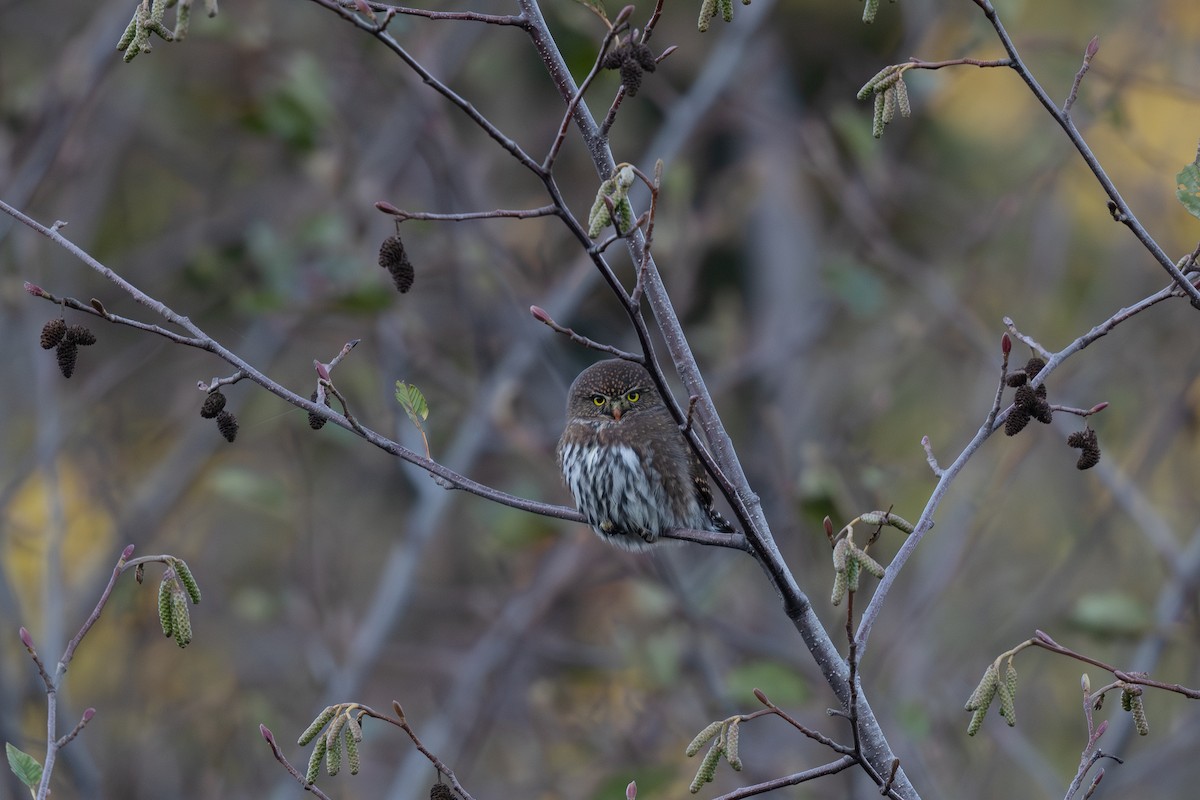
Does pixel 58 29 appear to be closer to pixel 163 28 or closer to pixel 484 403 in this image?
pixel 484 403

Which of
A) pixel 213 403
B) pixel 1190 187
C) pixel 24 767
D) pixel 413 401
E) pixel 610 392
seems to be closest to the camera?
pixel 24 767

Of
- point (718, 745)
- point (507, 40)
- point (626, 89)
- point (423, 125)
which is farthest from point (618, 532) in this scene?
point (507, 40)

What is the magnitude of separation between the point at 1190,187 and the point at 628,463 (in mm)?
2100

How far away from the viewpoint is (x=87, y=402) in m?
6.25

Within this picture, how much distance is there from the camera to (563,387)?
6.14 metres

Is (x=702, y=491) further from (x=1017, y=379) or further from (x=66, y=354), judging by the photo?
(x=66, y=354)

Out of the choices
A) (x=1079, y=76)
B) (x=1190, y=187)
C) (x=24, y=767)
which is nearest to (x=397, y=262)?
(x=24, y=767)

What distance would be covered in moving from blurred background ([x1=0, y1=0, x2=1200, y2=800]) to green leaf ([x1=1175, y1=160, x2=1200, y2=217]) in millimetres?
2286

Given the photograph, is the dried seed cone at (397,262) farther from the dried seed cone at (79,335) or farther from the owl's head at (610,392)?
the owl's head at (610,392)

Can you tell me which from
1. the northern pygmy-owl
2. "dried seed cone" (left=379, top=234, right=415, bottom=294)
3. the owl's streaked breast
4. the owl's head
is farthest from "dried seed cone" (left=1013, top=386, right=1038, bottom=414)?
the owl's head

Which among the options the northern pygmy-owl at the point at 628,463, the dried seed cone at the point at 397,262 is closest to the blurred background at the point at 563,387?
the northern pygmy-owl at the point at 628,463

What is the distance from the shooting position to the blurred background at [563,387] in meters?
5.90

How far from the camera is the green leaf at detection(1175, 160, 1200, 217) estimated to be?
96.9 inches

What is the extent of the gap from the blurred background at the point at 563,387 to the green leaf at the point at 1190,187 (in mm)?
2286
